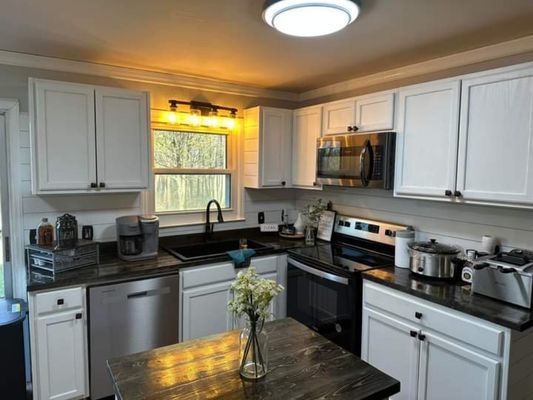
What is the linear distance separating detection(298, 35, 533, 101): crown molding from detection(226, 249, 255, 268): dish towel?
1709mm

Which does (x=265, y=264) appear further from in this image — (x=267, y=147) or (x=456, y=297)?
(x=456, y=297)

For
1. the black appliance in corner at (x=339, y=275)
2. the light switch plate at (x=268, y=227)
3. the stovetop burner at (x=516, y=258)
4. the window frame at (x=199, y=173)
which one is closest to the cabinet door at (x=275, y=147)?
the window frame at (x=199, y=173)

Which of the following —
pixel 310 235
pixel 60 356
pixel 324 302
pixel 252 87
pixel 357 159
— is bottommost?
pixel 60 356

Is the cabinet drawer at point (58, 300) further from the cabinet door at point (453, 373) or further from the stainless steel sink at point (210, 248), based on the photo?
the cabinet door at point (453, 373)

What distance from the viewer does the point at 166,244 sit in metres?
3.31

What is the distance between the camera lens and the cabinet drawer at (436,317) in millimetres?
1856

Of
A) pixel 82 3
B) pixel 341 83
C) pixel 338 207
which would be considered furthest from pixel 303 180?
pixel 82 3

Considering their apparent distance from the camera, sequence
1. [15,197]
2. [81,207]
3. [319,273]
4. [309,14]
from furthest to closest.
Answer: [81,207] < [319,273] < [15,197] < [309,14]

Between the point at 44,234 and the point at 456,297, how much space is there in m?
2.69

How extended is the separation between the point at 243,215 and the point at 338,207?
944 mm

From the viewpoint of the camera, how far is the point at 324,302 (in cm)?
279

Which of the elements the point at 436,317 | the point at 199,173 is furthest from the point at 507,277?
the point at 199,173

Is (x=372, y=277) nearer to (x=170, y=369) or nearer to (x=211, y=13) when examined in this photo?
(x=170, y=369)

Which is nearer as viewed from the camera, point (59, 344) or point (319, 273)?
point (59, 344)
